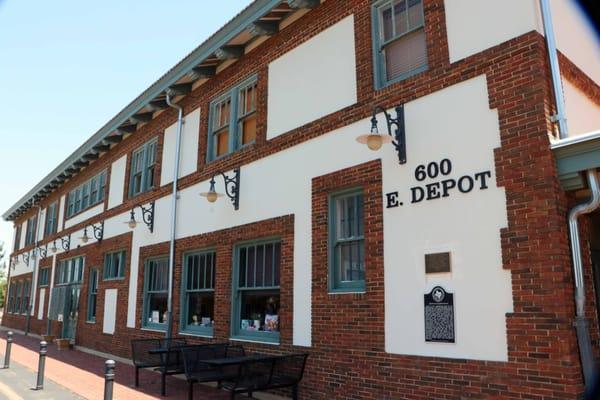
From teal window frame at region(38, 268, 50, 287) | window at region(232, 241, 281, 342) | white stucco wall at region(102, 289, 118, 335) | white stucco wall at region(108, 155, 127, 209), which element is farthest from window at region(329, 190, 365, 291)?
teal window frame at region(38, 268, 50, 287)

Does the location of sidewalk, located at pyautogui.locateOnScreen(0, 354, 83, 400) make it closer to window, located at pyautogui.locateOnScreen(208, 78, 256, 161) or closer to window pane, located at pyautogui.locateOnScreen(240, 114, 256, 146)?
window, located at pyautogui.locateOnScreen(208, 78, 256, 161)

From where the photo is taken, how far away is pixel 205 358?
32.1 ft

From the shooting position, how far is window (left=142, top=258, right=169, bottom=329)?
13.4m

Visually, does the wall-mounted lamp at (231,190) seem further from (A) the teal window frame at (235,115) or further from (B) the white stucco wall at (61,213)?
(B) the white stucco wall at (61,213)

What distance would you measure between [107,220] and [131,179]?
2149mm

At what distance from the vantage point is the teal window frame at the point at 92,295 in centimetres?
1781

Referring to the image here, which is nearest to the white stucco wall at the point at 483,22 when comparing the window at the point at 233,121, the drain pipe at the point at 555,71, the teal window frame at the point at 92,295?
the drain pipe at the point at 555,71

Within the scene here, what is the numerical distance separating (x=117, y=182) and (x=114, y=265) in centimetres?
276

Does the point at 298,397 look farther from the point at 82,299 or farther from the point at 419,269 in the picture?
the point at 82,299

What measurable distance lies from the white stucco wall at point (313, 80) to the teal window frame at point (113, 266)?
8359 mm

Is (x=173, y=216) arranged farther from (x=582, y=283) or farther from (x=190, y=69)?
(x=582, y=283)

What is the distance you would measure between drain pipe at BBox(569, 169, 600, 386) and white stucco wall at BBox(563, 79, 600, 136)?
44.7 inches

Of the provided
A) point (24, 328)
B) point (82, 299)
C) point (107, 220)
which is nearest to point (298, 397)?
point (107, 220)

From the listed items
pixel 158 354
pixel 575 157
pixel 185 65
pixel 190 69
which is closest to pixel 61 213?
pixel 158 354
